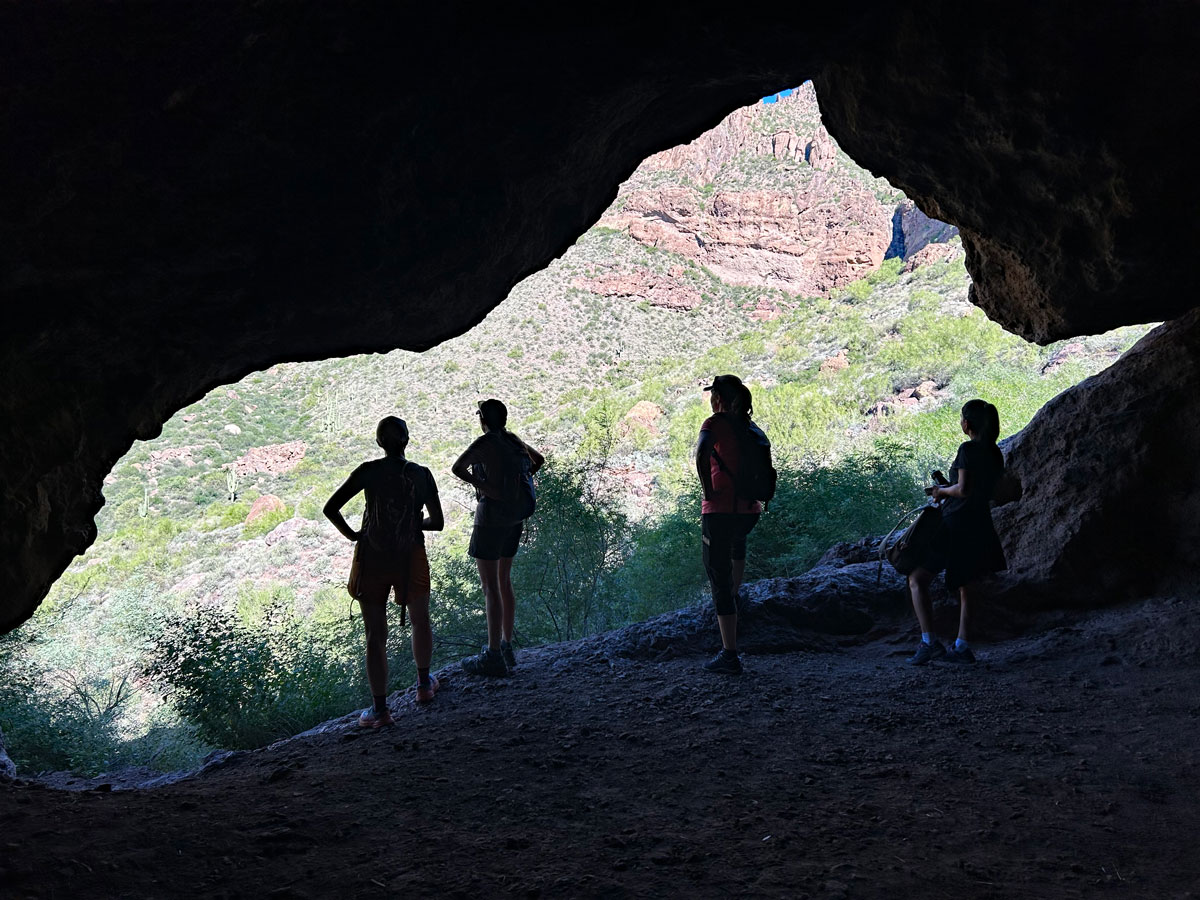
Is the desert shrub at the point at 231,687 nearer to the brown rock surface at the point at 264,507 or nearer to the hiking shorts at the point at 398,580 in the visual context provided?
A: the hiking shorts at the point at 398,580

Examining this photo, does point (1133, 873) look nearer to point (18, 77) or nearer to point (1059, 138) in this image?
point (1059, 138)

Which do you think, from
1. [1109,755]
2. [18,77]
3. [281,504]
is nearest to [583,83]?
[18,77]

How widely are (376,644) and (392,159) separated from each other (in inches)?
110

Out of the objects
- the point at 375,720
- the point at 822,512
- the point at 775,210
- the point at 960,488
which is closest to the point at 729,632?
the point at 960,488

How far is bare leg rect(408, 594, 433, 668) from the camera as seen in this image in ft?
14.8

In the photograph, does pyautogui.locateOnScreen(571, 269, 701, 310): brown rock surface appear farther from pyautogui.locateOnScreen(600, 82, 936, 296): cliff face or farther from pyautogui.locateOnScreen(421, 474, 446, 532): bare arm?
pyautogui.locateOnScreen(421, 474, 446, 532): bare arm

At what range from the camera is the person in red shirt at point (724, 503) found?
16.3 ft

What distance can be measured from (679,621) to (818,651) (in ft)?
3.55

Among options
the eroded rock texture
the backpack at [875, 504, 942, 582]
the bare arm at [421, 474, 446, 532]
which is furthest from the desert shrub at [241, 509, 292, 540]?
the backpack at [875, 504, 942, 582]

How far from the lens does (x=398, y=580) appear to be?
14.5ft

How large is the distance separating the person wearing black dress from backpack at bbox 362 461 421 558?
3452mm

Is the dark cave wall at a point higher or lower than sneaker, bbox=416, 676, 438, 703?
higher

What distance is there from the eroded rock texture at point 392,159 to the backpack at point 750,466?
222 cm

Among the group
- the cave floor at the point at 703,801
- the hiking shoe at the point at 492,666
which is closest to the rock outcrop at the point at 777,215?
the hiking shoe at the point at 492,666
